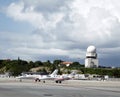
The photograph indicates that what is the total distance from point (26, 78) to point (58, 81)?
31377mm

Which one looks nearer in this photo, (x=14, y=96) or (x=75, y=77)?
(x=14, y=96)

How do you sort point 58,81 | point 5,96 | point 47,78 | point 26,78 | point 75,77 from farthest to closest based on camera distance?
1. point 75,77
2. point 26,78
3. point 47,78
4. point 58,81
5. point 5,96

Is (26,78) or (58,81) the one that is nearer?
(58,81)

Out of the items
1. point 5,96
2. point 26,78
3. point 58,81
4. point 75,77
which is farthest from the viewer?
point 75,77

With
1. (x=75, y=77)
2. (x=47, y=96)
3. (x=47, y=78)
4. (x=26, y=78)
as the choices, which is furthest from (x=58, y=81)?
(x=47, y=96)

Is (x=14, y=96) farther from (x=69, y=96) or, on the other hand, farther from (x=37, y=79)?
(x=37, y=79)

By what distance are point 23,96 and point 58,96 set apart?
4644mm

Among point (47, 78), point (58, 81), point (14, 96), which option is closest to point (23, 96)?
point (14, 96)

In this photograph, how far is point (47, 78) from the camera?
139 meters

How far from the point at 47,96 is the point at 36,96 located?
155 centimetres

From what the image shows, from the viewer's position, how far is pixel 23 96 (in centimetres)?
5241

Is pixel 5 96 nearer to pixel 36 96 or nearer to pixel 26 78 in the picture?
pixel 36 96

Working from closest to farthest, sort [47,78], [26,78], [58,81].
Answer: [58,81]
[47,78]
[26,78]

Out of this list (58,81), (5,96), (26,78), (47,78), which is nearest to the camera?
(5,96)
